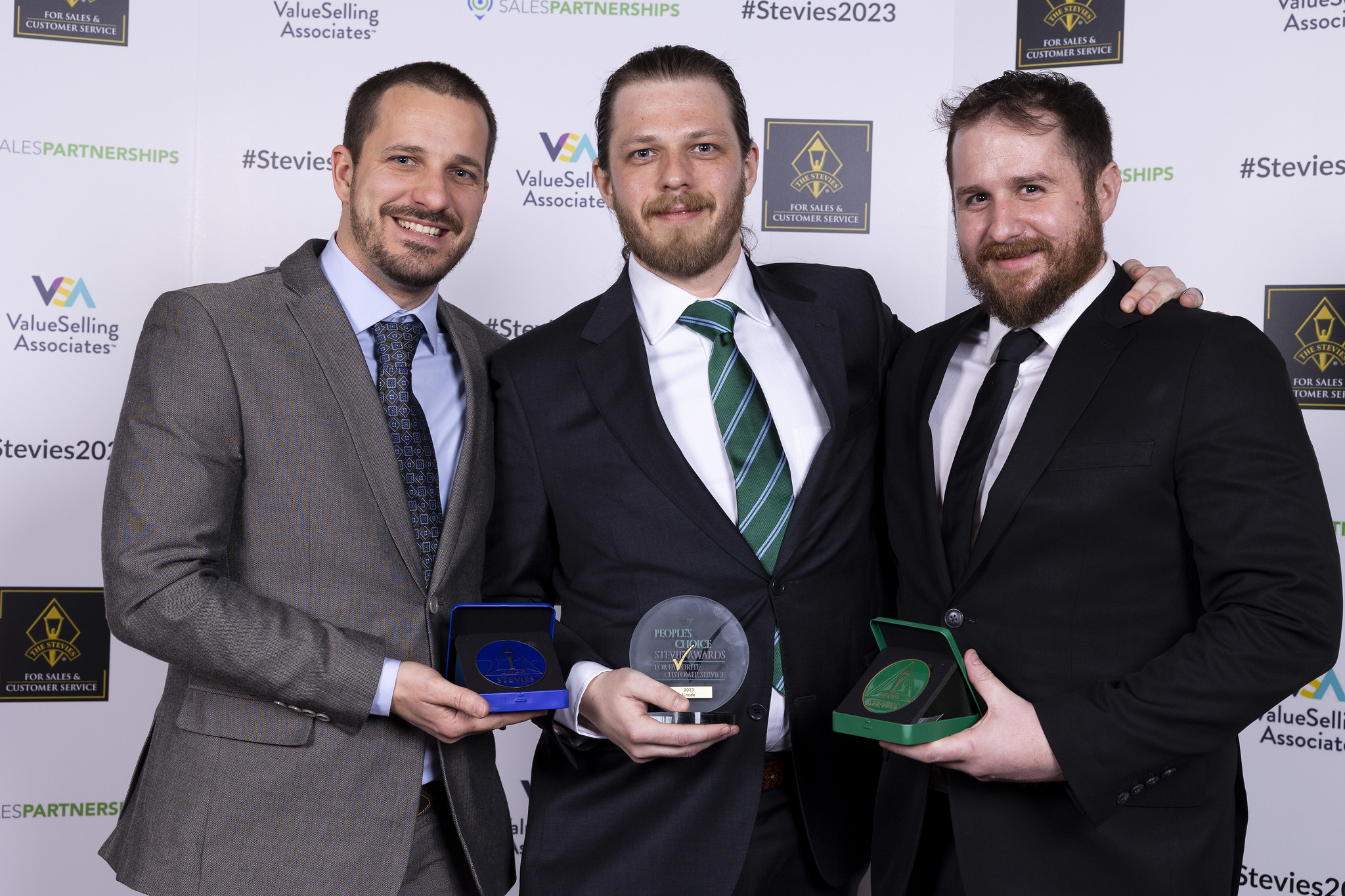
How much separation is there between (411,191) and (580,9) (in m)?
1.82

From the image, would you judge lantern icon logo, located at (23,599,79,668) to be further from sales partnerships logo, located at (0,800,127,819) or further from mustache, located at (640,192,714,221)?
mustache, located at (640,192,714,221)

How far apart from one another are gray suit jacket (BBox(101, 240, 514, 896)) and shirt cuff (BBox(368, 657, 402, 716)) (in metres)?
0.03

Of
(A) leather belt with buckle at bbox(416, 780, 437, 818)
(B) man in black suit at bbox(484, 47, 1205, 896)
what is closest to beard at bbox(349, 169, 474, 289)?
(B) man in black suit at bbox(484, 47, 1205, 896)

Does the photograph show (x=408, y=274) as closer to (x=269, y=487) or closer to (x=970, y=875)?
(x=269, y=487)

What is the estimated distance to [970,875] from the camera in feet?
6.00

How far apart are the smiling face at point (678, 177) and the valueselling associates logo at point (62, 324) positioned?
7.33 ft

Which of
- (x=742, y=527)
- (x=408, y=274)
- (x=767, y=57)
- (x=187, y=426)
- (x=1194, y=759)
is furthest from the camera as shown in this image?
(x=767, y=57)

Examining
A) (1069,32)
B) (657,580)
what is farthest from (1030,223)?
(1069,32)

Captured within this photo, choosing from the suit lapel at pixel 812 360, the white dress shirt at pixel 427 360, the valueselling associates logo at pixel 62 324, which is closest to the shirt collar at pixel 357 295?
the white dress shirt at pixel 427 360

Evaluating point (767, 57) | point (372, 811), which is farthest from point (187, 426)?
point (767, 57)

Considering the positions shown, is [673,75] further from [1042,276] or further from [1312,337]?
[1312,337]

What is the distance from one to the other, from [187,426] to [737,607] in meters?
1.12

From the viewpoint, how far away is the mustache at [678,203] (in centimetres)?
232

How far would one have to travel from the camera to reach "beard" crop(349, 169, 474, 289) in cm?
229
